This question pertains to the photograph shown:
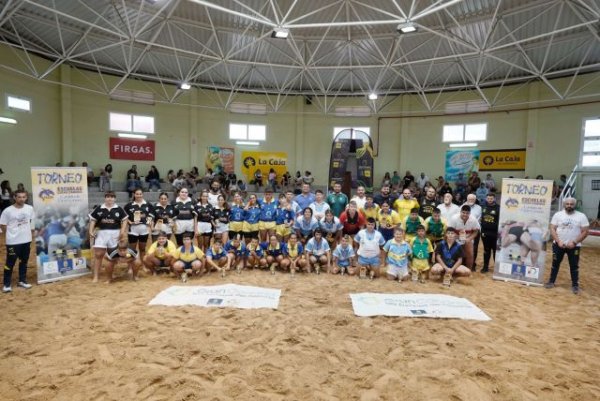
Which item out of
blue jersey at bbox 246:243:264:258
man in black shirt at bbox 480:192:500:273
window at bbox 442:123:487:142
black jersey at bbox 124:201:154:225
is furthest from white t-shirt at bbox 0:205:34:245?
window at bbox 442:123:487:142

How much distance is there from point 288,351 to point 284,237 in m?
3.60

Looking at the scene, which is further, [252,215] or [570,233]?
[252,215]

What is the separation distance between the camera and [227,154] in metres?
16.7

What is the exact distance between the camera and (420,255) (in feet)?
19.5

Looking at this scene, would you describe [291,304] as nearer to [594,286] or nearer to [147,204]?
[147,204]

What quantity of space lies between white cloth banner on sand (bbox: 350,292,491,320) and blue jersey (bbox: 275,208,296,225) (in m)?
2.47

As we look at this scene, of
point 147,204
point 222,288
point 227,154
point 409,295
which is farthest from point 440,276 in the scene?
point 227,154

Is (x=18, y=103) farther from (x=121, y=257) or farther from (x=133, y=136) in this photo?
(x=121, y=257)

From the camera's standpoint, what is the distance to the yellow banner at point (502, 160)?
14.5m

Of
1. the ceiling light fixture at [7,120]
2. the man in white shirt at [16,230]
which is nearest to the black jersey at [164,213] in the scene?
the man in white shirt at [16,230]

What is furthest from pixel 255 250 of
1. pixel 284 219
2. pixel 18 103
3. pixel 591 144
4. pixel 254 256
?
pixel 591 144

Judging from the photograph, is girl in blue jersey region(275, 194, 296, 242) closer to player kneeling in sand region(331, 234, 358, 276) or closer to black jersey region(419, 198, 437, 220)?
player kneeling in sand region(331, 234, 358, 276)

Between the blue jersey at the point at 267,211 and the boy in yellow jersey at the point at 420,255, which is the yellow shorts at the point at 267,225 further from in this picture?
the boy in yellow jersey at the point at 420,255

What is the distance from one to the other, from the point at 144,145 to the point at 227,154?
12.5ft
